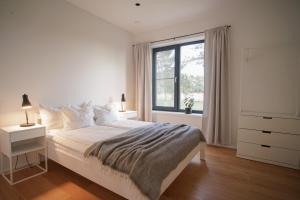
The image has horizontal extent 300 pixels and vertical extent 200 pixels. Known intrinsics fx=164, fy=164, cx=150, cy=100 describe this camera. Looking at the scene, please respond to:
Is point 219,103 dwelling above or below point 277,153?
above

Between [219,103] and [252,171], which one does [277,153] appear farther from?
[219,103]

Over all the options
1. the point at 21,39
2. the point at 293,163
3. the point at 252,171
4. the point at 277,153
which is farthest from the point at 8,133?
the point at 293,163

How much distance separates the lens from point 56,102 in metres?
2.90

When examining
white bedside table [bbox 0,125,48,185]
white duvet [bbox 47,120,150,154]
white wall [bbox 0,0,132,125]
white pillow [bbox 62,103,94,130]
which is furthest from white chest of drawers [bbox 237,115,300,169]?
white bedside table [bbox 0,125,48,185]

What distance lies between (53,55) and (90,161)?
202cm

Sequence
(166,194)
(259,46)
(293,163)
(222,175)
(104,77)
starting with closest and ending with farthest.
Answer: (166,194) → (222,175) → (293,163) → (259,46) → (104,77)

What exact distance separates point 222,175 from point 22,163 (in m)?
2.99

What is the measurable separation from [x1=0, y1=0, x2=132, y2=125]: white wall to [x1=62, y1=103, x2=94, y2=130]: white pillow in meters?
0.39

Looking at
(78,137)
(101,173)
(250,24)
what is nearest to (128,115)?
(78,137)

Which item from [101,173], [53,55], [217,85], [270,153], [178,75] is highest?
[53,55]

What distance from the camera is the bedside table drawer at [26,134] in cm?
208

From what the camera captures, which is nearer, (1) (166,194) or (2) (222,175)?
(1) (166,194)

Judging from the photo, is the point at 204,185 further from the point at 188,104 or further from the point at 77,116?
the point at 77,116

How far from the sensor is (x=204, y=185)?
6.85 ft
